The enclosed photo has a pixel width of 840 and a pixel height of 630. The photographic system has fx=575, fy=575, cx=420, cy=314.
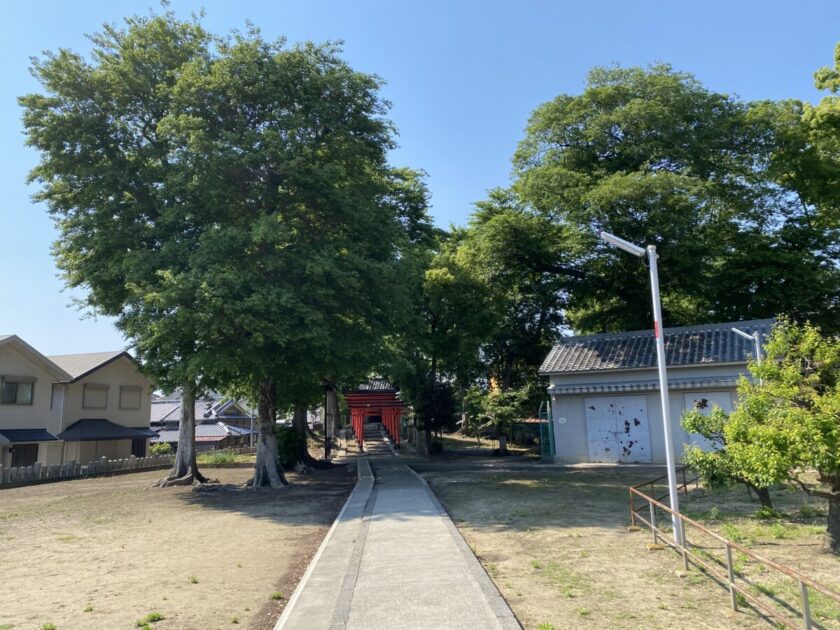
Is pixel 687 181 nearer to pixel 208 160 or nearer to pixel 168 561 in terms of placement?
pixel 208 160

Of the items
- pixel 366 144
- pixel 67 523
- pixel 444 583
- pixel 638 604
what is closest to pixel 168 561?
pixel 444 583

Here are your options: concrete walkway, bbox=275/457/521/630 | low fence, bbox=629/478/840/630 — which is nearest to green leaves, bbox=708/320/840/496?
low fence, bbox=629/478/840/630

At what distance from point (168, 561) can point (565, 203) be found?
26626 millimetres

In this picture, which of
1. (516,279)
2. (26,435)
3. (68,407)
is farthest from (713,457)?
(68,407)

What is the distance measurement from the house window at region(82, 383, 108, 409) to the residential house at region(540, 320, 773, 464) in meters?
28.2

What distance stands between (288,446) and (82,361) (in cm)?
1842

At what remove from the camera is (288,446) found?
28844mm

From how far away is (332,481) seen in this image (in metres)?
23.8

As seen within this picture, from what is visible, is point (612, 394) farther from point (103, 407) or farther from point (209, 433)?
point (209, 433)

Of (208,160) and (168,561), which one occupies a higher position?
(208,160)

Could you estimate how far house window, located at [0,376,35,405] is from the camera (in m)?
31.2

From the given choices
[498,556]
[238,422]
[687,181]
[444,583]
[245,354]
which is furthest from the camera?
[238,422]

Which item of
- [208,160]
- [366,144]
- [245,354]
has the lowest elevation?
[245,354]

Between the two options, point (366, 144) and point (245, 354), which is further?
point (366, 144)
